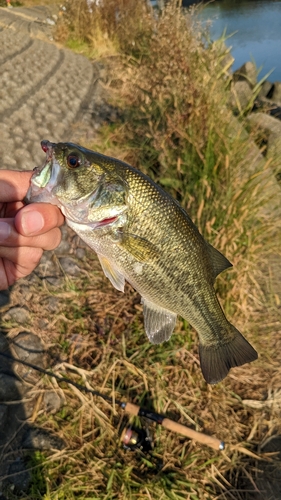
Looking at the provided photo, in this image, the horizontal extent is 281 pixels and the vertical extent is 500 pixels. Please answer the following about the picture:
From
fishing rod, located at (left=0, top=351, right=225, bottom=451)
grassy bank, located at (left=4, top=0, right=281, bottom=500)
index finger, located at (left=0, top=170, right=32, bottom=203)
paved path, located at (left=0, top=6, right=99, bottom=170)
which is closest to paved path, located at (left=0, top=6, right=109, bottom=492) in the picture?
paved path, located at (left=0, top=6, right=99, bottom=170)

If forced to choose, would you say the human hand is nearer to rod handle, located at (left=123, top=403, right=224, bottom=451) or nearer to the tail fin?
the tail fin

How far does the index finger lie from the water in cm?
1002

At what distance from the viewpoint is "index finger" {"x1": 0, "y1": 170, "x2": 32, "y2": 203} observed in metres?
2.47

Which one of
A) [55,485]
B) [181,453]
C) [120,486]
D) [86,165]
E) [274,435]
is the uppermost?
[86,165]

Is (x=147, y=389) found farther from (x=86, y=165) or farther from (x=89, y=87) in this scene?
(x=89, y=87)

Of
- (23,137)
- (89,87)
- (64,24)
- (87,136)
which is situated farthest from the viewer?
(64,24)

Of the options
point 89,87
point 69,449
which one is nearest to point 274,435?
point 69,449

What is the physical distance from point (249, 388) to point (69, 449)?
5.36 ft

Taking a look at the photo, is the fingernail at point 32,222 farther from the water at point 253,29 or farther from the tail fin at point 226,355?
the water at point 253,29

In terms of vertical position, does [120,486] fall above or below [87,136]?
below

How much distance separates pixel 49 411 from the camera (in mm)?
3389

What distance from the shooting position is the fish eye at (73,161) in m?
2.11

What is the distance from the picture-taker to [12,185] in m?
2.50

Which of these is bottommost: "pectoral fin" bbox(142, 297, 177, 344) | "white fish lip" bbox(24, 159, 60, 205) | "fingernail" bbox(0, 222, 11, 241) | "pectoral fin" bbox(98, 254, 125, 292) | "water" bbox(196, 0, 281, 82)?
"pectoral fin" bbox(142, 297, 177, 344)
